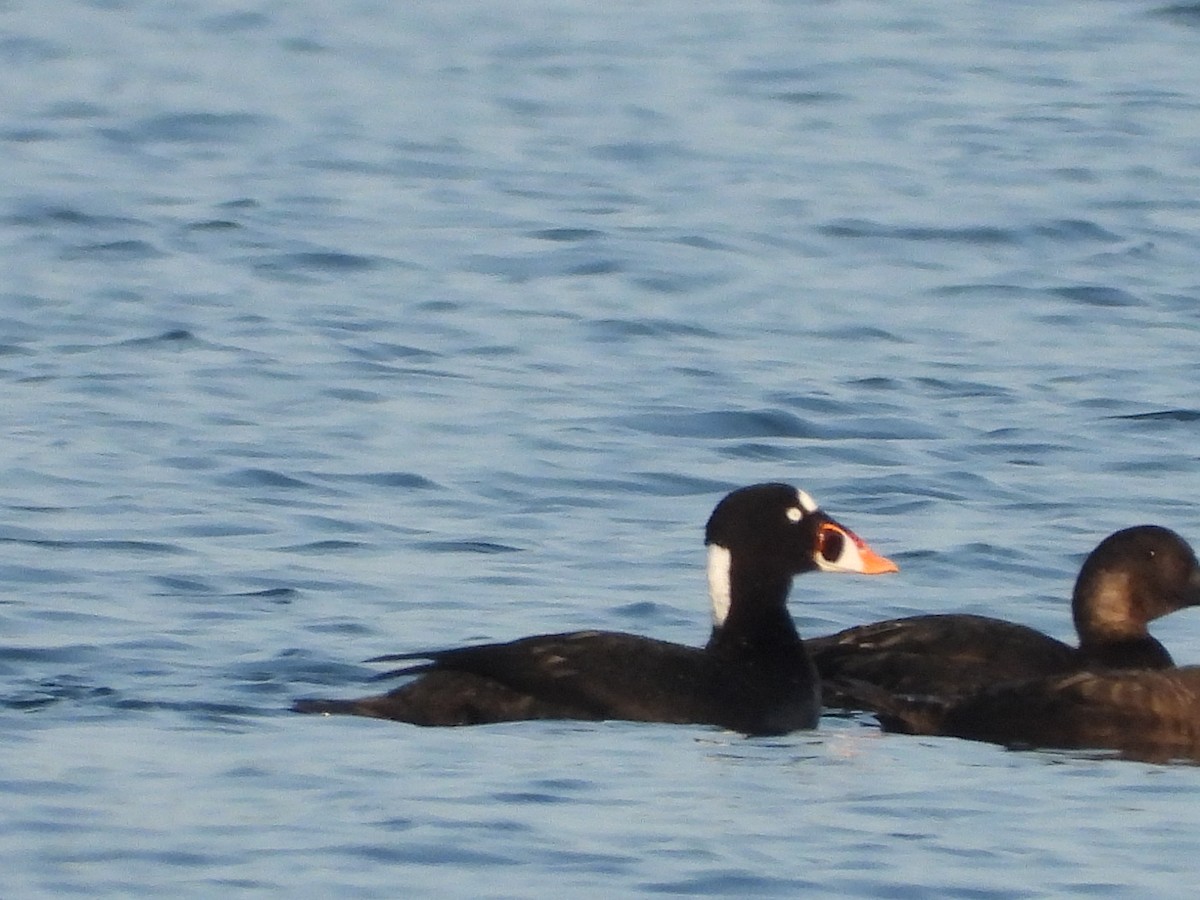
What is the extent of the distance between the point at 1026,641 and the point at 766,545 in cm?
83

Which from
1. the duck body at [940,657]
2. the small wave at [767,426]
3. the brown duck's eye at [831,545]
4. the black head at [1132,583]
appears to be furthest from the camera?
the small wave at [767,426]

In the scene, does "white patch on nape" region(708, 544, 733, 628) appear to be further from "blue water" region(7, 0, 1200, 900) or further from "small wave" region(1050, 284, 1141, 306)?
"small wave" region(1050, 284, 1141, 306)

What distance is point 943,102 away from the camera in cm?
2328

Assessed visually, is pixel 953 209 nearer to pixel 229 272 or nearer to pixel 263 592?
pixel 229 272

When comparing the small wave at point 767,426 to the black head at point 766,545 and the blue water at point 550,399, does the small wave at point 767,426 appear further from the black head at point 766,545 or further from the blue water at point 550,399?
the black head at point 766,545

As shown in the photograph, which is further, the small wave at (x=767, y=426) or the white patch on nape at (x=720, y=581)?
the small wave at (x=767, y=426)

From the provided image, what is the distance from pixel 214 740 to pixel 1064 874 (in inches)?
92.0

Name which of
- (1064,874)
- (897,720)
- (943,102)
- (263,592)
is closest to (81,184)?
(943,102)

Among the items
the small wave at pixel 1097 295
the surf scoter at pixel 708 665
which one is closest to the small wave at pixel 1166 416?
the small wave at pixel 1097 295

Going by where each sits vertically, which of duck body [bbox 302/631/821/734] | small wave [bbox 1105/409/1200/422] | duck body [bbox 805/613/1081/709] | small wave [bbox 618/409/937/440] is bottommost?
small wave [bbox 1105/409/1200/422]

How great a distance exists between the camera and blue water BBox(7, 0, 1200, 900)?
25.0 ft

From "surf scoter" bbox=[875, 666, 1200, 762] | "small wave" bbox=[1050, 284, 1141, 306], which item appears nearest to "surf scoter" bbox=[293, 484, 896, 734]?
"surf scoter" bbox=[875, 666, 1200, 762]

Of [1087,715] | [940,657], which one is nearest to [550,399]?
[940,657]

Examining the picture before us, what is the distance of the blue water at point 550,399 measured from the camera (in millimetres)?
7629
